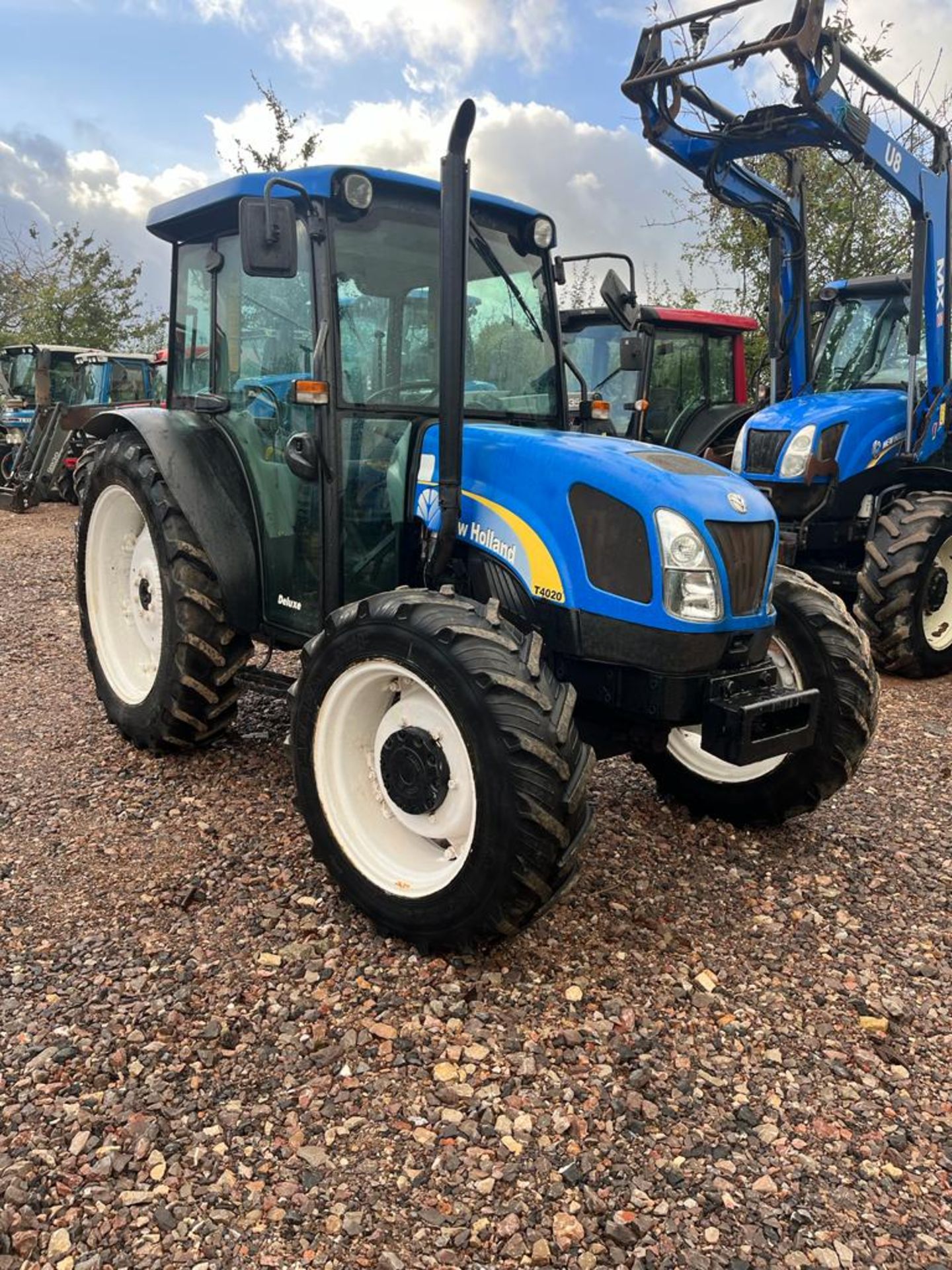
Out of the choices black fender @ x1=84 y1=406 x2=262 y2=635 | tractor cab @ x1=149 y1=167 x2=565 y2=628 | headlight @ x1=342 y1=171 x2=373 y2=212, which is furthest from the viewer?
black fender @ x1=84 y1=406 x2=262 y2=635

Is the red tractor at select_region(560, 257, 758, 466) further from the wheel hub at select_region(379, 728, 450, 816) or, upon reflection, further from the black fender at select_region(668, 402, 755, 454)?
the wheel hub at select_region(379, 728, 450, 816)

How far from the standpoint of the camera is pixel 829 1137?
7.26 ft

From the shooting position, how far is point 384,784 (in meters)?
2.92

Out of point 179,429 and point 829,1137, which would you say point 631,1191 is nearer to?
point 829,1137

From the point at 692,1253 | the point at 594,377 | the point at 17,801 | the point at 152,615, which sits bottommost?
the point at 692,1253

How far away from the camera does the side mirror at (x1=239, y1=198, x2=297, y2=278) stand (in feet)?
9.21

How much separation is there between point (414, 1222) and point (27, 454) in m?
14.6

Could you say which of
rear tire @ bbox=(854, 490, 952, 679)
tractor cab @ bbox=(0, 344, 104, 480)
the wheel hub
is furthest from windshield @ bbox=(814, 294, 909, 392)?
tractor cab @ bbox=(0, 344, 104, 480)

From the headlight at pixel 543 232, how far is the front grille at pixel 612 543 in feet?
4.37

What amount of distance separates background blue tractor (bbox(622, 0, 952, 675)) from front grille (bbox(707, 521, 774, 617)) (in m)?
3.25

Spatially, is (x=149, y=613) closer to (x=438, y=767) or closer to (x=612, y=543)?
(x=438, y=767)

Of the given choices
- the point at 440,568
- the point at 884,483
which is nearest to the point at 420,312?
the point at 440,568

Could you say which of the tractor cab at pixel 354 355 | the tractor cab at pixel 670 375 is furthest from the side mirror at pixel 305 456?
the tractor cab at pixel 670 375

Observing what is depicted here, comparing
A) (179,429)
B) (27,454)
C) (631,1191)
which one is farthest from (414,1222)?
(27,454)
